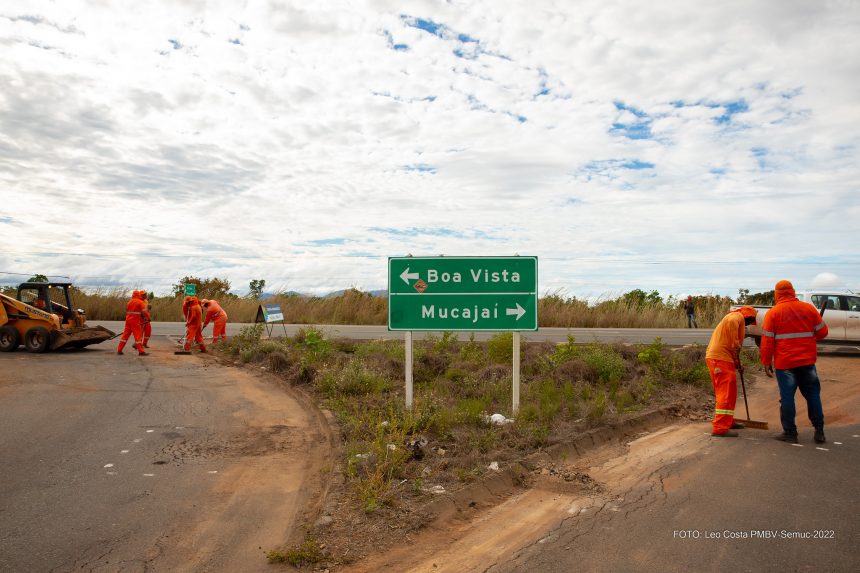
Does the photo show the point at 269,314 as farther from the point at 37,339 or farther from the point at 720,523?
the point at 720,523

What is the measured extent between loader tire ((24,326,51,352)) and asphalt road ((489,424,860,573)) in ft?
50.6

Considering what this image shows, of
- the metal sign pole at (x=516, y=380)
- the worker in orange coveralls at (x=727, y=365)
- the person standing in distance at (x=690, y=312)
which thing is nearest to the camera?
the worker in orange coveralls at (x=727, y=365)

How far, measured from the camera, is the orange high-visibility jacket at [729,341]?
8570mm

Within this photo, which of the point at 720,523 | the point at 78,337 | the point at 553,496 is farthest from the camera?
the point at 78,337

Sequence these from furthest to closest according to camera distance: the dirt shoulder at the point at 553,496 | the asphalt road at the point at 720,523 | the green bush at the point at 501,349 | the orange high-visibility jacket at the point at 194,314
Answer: the orange high-visibility jacket at the point at 194,314
the green bush at the point at 501,349
the dirt shoulder at the point at 553,496
the asphalt road at the point at 720,523

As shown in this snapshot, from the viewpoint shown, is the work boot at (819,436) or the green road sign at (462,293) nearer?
the work boot at (819,436)

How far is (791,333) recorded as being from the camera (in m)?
8.25

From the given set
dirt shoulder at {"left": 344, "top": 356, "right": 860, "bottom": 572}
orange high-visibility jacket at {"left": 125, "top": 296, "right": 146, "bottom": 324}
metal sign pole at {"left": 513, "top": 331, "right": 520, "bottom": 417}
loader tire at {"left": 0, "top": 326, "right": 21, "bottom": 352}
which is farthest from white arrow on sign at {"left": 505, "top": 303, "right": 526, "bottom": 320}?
loader tire at {"left": 0, "top": 326, "right": 21, "bottom": 352}

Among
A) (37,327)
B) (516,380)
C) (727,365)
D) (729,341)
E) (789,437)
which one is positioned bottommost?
(789,437)

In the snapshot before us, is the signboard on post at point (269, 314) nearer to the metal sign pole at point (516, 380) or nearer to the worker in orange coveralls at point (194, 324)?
the worker in orange coveralls at point (194, 324)

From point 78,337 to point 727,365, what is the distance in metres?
15.3

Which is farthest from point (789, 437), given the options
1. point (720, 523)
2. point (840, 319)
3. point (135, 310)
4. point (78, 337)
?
point (78, 337)

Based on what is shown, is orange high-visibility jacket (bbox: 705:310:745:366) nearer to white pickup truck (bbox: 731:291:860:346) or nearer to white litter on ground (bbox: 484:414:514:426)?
white litter on ground (bbox: 484:414:514:426)

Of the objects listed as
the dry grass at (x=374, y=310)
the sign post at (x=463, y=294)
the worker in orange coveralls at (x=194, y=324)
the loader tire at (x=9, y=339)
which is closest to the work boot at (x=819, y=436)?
the sign post at (x=463, y=294)
